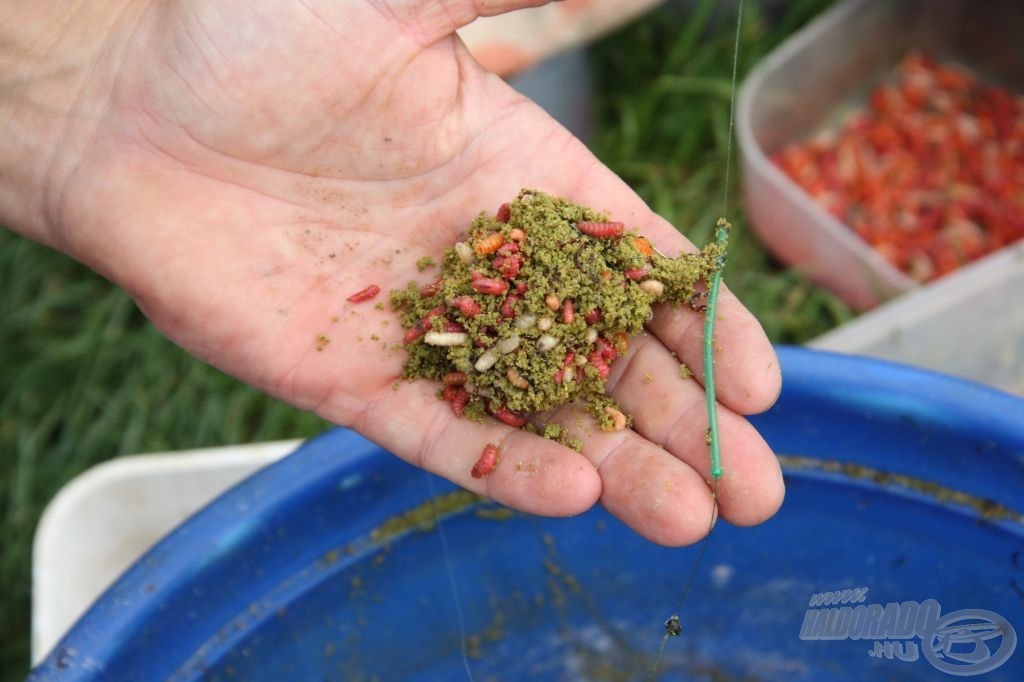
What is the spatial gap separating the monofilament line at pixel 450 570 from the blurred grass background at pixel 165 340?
93 centimetres

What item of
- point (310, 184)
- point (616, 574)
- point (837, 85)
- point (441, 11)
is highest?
point (441, 11)

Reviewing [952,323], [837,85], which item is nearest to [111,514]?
[952,323]

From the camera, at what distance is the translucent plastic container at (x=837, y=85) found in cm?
263

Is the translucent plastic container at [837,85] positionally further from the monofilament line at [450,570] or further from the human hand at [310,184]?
the monofilament line at [450,570]

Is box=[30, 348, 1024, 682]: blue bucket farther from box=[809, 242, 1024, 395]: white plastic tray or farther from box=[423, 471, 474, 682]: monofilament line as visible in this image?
box=[809, 242, 1024, 395]: white plastic tray

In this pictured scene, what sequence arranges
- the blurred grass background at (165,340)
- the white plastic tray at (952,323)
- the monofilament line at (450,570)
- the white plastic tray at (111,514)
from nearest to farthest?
1. the monofilament line at (450,570)
2. the white plastic tray at (111,514)
3. the white plastic tray at (952,323)
4. the blurred grass background at (165,340)

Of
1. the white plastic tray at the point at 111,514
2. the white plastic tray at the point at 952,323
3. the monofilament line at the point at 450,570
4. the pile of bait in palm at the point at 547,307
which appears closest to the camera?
the pile of bait in palm at the point at 547,307

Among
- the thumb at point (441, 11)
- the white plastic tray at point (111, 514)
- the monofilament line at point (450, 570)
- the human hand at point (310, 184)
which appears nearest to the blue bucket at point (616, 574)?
the monofilament line at point (450, 570)

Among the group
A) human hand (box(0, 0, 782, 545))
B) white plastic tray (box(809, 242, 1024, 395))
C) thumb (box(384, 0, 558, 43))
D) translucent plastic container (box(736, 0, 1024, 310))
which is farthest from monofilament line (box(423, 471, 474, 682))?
translucent plastic container (box(736, 0, 1024, 310))

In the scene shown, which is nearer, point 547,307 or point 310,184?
point 547,307

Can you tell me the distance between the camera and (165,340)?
8.98 ft

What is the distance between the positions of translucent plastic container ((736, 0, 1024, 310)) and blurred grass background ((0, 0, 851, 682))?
11 cm

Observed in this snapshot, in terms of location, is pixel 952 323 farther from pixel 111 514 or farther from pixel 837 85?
pixel 111 514

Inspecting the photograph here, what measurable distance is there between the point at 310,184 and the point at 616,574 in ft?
2.75
